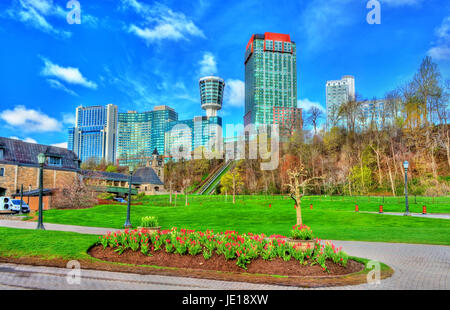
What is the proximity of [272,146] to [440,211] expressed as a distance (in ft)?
152

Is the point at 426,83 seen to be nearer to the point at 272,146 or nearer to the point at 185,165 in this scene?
the point at 272,146

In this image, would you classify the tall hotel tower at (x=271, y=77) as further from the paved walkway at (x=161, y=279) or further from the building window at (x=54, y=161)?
the paved walkway at (x=161, y=279)

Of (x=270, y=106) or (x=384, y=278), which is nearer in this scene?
(x=384, y=278)

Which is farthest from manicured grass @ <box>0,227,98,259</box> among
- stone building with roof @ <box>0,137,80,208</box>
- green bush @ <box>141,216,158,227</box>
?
stone building with roof @ <box>0,137,80,208</box>

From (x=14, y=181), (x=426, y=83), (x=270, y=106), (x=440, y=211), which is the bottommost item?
(x=440, y=211)

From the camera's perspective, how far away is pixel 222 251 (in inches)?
374

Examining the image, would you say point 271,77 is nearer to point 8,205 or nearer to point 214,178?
point 214,178

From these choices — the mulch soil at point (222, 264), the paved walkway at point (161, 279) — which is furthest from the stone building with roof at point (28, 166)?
the paved walkway at point (161, 279)

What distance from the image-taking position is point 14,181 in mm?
50438

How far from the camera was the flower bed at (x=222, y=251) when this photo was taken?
894 cm

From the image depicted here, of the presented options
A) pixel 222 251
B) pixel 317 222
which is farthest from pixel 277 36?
pixel 222 251
